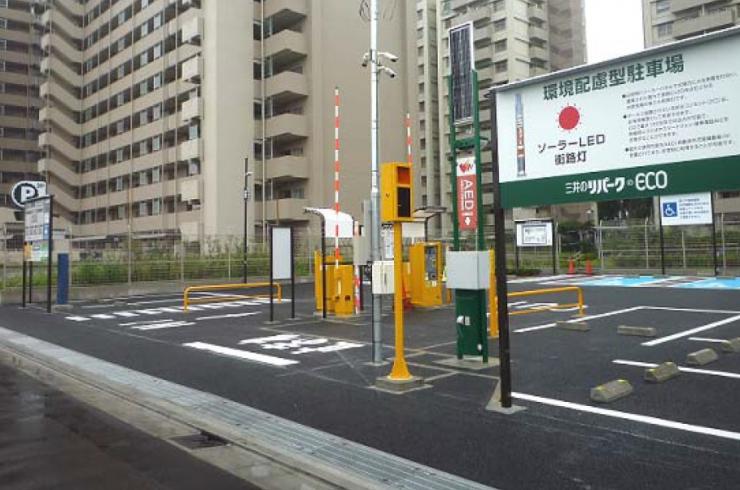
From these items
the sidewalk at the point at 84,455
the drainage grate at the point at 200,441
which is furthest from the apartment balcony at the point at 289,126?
the drainage grate at the point at 200,441

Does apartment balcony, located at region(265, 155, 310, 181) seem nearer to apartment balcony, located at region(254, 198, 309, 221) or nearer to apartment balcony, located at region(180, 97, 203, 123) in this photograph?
apartment balcony, located at region(254, 198, 309, 221)

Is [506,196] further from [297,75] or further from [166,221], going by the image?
[166,221]

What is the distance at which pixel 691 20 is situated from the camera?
5638cm

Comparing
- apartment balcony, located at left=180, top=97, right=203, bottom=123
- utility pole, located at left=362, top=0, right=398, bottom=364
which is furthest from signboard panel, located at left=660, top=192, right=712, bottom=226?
apartment balcony, located at left=180, top=97, right=203, bottom=123

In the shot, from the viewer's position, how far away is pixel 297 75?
45.9 metres

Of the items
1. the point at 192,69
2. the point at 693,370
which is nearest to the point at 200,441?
the point at 693,370

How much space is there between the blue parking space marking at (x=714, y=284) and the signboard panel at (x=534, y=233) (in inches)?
273

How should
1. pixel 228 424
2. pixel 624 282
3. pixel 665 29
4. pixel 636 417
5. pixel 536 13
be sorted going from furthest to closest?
pixel 536 13 → pixel 665 29 → pixel 624 282 → pixel 228 424 → pixel 636 417

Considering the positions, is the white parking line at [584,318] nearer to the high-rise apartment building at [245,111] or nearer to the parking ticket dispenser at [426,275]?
the parking ticket dispenser at [426,275]

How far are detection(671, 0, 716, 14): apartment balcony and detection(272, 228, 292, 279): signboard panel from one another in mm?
58407

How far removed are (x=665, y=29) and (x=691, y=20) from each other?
4.89 meters

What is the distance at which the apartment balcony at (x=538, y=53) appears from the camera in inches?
2977

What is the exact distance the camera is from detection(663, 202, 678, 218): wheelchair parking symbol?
2480 cm

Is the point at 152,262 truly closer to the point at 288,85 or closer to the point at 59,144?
the point at 288,85
